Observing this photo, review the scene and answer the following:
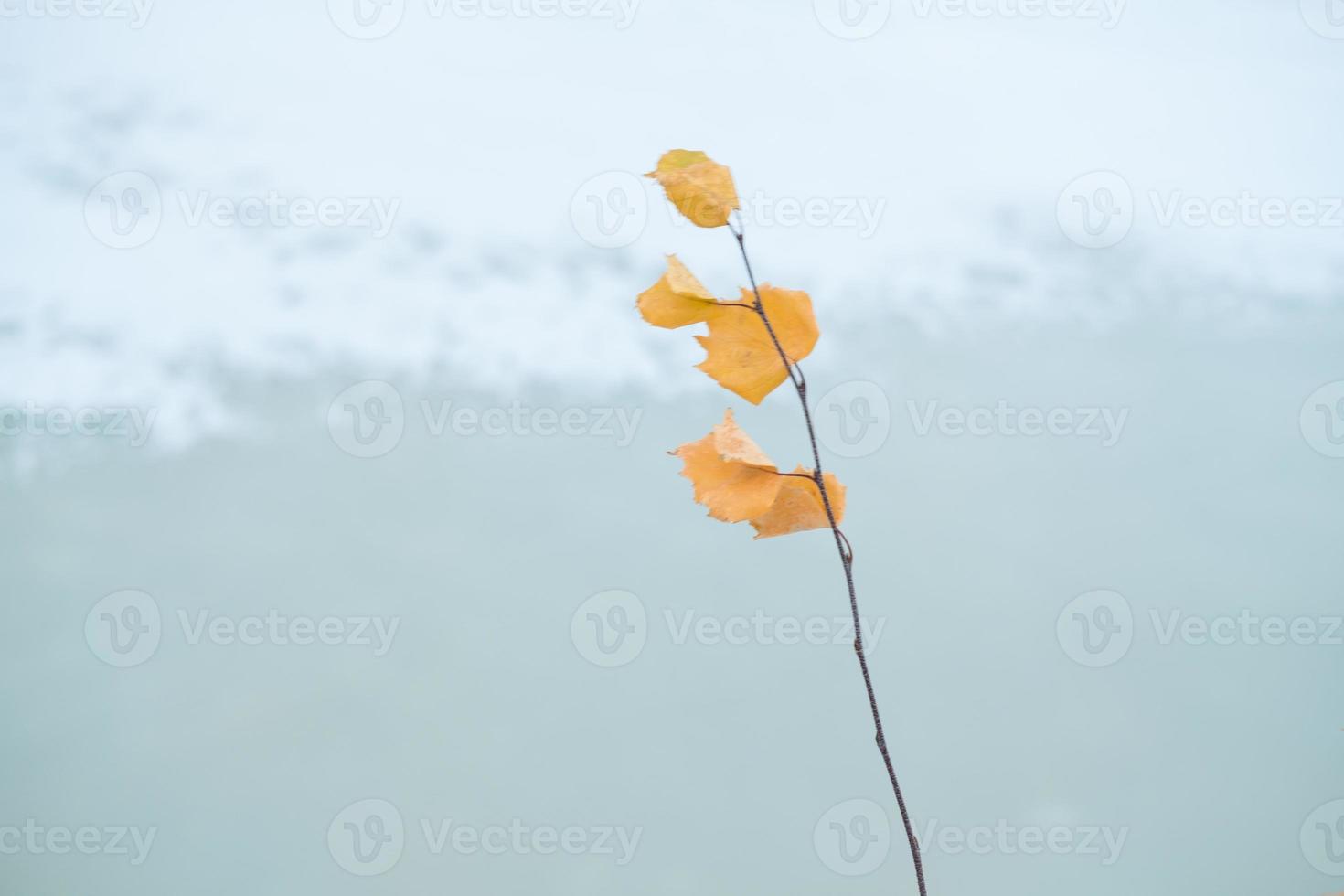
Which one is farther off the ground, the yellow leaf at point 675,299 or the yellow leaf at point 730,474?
the yellow leaf at point 675,299

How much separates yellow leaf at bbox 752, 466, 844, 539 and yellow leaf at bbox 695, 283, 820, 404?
6cm

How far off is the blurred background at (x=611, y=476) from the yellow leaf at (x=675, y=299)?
5.86 feet

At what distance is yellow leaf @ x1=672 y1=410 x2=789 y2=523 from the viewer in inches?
21.7

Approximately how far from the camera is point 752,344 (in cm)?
59

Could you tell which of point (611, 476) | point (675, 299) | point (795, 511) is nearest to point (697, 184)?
point (675, 299)

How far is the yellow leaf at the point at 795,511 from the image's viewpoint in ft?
1.95

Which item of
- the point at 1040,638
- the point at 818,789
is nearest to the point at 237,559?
the point at 818,789

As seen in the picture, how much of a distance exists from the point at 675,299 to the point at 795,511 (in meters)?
0.15

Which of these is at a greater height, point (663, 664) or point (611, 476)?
point (611, 476)

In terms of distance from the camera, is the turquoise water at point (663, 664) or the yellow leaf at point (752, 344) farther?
the turquoise water at point (663, 664)

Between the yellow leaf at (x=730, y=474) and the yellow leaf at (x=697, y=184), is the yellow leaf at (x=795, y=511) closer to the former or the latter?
the yellow leaf at (x=730, y=474)

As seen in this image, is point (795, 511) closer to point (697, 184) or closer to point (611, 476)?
point (697, 184)

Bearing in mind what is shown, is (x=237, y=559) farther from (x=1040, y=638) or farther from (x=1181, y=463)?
(x=1181, y=463)

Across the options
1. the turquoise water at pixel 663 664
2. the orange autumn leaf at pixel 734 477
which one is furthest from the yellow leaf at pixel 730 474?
the turquoise water at pixel 663 664
